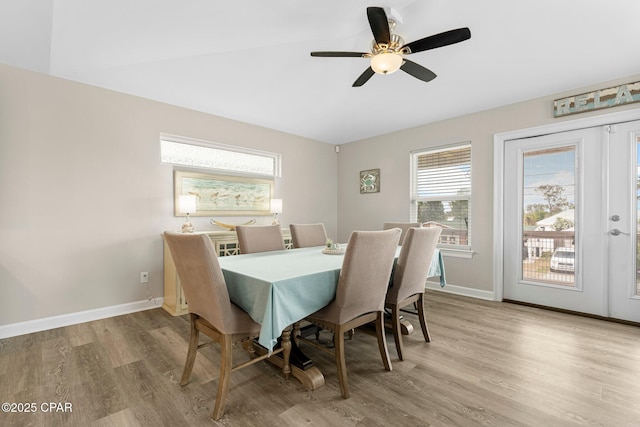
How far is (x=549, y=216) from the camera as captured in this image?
11.0ft

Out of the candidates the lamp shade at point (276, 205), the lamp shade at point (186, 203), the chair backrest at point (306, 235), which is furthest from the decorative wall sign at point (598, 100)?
the lamp shade at point (186, 203)

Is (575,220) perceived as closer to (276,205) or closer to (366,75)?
(366,75)

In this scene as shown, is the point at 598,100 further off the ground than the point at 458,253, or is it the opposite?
the point at 598,100

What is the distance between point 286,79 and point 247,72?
16.1 inches

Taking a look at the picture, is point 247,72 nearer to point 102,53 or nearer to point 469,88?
point 102,53

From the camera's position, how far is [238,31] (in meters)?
2.36

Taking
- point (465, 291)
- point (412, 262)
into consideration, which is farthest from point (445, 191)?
point (412, 262)

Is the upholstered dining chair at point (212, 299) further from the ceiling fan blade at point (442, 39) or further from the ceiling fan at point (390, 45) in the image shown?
the ceiling fan blade at point (442, 39)

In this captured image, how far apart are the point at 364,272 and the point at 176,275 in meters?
2.23

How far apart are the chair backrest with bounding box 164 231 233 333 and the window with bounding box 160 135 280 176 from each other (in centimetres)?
223

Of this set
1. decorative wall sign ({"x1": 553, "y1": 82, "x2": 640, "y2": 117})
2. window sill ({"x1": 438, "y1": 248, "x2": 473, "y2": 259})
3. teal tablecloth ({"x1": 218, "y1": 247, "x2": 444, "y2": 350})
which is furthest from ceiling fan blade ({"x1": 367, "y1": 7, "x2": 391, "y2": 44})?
window sill ({"x1": 438, "y1": 248, "x2": 473, "y2": 259})

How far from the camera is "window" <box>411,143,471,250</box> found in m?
4.00

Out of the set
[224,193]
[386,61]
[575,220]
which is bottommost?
[575,220]

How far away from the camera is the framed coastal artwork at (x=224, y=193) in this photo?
11.8 feet
